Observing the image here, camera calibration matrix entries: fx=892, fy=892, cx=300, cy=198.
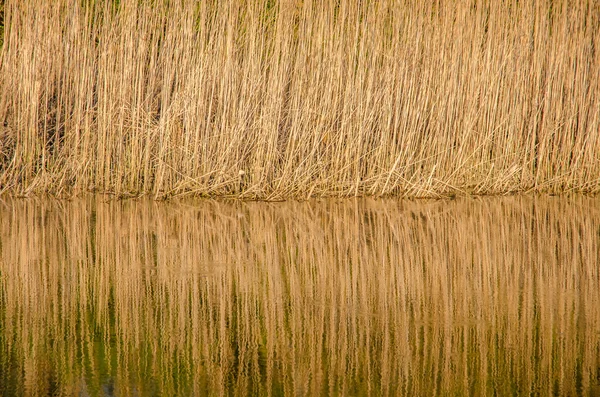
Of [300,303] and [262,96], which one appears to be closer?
[300,303]

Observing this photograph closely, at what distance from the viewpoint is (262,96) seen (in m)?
6.11

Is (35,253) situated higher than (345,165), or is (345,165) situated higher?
(345,165)

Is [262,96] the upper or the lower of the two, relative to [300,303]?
upper

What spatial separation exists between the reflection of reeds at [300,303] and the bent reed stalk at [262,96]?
790mm

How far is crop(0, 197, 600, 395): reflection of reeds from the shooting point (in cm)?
254

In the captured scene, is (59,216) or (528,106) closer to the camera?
(59,216)

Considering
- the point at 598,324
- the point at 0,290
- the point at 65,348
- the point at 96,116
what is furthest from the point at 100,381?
the point at 96,116

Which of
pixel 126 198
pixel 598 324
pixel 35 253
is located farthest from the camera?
pixel 126 198

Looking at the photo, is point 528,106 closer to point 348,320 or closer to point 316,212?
point 316,212

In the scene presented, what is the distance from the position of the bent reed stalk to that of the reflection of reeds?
79 cm

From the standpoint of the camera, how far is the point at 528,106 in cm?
645

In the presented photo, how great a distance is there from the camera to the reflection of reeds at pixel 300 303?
254 cm

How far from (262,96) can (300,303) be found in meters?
3.02

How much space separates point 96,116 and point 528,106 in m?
3.09
